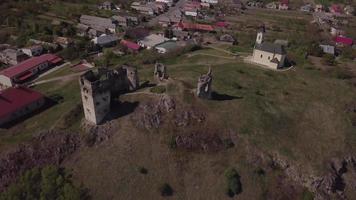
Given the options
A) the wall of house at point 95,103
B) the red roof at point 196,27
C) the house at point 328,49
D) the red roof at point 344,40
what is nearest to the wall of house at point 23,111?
the wall of house at point 95,103

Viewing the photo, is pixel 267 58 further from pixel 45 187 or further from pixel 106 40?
pixel 45 187

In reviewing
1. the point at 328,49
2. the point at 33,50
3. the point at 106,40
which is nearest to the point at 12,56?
the point at 33,50

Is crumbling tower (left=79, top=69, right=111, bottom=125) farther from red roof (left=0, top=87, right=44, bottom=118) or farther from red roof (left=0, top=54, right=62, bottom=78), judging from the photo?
red roof (left=0, top=54, right=62, bottom=78)

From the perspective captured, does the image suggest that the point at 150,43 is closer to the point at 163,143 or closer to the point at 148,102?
the point at 148,102

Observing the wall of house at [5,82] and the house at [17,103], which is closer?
the house at [17,103]

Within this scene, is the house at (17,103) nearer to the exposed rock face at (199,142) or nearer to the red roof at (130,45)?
the exposed rock face at (199,142)

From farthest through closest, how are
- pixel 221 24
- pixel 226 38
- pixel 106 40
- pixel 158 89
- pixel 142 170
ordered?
pixel 221 24
pixel 226 38
pixel 106 40
pixel 158 89
pixel 142 170
